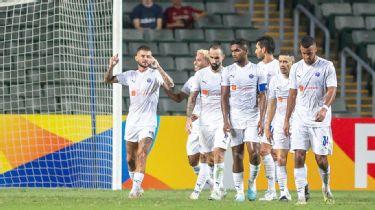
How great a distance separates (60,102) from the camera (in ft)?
72.2

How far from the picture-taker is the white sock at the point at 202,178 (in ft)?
58.5

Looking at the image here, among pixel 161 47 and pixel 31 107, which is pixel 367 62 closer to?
pixel 161 47

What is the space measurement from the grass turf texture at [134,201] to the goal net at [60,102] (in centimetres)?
90

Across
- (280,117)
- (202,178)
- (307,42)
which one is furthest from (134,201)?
(307,42)

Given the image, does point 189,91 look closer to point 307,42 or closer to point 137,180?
point 137,180

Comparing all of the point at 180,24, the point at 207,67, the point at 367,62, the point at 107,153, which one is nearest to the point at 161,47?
the point at 180,24

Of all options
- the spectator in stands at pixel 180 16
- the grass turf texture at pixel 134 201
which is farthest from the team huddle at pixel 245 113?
the spectator in stands at pixel 180 16

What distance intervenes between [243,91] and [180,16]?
898 centimetres

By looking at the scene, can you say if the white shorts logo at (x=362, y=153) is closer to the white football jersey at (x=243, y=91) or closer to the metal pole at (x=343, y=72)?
the metal pole at (x=343, y=72)

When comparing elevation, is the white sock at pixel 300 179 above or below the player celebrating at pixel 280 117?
below

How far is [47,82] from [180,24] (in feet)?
16.0

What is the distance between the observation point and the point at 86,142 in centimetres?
2102

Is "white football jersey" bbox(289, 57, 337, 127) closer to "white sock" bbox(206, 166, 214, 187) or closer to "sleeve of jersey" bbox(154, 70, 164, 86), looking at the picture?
"sleeve of jersey" bbox(154, 70, 164, 86)

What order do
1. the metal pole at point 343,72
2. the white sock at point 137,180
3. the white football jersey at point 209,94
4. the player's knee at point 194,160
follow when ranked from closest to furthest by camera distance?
1. the white sock at point 137,180
2. the white football jersey at point 209,94
3. the player's knee at point 194,160
4. the metal pole at point 343,72
